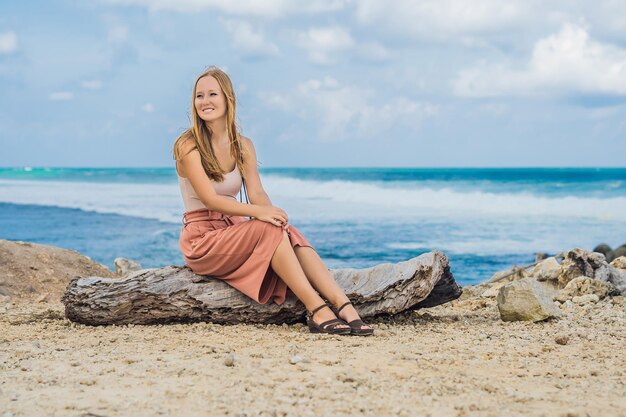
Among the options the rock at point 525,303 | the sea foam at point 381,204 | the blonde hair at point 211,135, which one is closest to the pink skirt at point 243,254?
the blonde hair at point 211,135

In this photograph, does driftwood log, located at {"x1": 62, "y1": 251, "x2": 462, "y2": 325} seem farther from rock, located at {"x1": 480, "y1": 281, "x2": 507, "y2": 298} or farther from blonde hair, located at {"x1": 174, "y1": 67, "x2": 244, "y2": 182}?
rock, located at {"x1": 480, "y1": 281, "x2": 507, "y2": 298}

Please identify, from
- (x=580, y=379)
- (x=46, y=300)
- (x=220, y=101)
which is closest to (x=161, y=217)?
(x=46, y=300)

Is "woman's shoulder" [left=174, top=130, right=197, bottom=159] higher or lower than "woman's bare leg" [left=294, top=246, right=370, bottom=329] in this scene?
higher

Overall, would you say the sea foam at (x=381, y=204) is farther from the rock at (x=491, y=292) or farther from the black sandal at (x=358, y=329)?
the black sandal at (x=358, y=329)

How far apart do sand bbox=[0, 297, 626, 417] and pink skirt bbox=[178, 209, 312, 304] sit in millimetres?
309

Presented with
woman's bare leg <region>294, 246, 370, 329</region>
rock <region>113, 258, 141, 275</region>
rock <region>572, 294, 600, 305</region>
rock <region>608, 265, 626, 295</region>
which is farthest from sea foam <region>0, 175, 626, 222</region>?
woman's bare leg <region>294, 246, 370, 329</region>

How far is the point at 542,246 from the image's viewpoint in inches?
639

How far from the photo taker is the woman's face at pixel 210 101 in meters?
5.52

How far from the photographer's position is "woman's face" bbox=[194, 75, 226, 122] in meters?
5.52

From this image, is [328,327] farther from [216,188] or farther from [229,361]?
[216,188]

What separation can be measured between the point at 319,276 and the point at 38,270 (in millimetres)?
4344

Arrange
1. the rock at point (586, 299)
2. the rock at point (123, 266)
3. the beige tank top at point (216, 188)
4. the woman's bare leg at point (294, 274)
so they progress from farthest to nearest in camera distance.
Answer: the rock at point (123, 266) → the rock at point (586, 299) → the beige tank top at point (216, 188) → the woman's bare leg at point (294, 274)

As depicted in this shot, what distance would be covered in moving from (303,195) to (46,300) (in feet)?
92.8

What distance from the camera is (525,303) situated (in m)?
5.71
